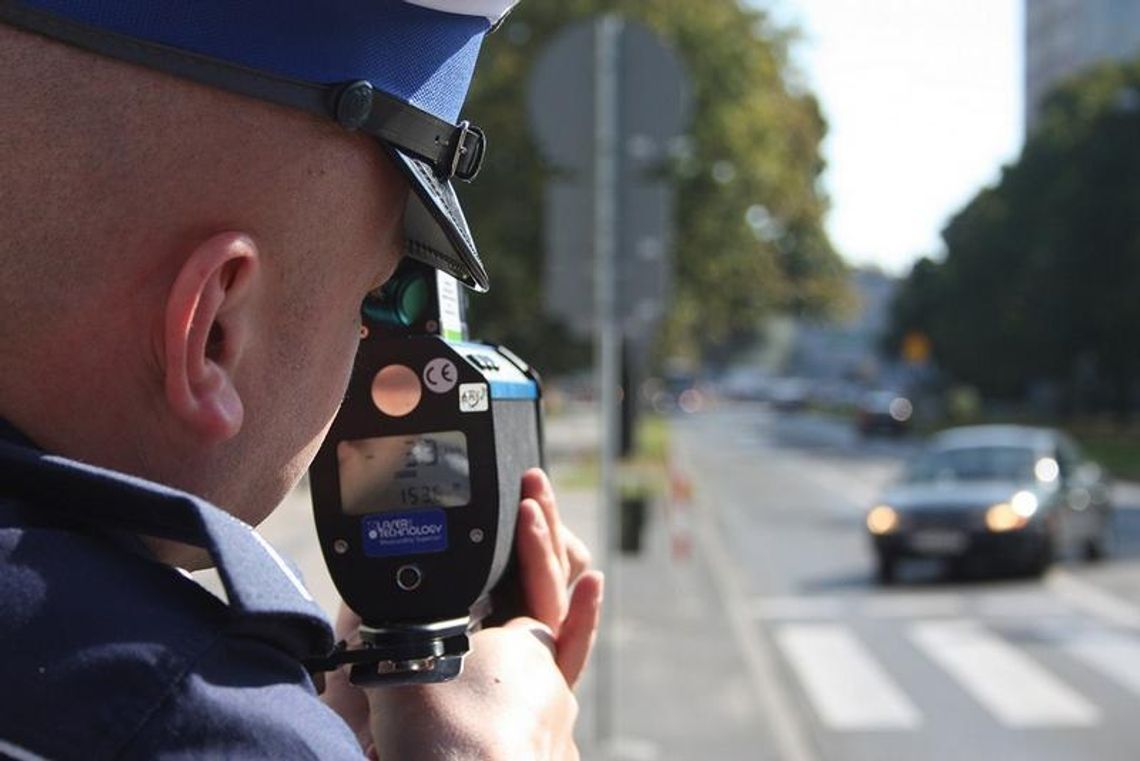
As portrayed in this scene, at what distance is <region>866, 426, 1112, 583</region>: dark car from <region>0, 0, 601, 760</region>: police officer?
17.0 meters

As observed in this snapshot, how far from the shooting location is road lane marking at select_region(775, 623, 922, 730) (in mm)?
10836

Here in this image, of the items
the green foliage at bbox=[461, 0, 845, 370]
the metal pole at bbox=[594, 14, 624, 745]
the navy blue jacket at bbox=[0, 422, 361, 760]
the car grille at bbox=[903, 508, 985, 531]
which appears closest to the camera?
the navy blue jacket at bbox=[0, 422, 361, 760]

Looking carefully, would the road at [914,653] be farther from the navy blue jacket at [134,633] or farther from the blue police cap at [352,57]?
the navy blue jacket at [134,633]

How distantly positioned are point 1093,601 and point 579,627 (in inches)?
631

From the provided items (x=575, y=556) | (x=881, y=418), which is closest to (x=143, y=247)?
(x=575, y=556)

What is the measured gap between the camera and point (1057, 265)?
54.7 meters

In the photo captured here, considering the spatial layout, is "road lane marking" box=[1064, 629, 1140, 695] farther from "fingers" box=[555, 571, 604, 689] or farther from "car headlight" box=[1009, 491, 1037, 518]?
"fingers" box=[555, 571, 604, 689]

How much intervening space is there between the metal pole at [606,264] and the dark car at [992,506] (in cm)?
926

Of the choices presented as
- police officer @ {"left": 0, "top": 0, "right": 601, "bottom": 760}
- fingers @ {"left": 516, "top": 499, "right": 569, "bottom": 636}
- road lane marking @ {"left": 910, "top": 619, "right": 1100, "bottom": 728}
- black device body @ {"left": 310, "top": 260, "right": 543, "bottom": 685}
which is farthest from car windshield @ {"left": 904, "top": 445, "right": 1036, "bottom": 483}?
police officer @ {"left": 0, "top": 0, "right": 601, "bottom": 760}

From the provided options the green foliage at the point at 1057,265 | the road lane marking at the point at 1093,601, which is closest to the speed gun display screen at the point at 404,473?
the road lane marking at the point at 1093,601

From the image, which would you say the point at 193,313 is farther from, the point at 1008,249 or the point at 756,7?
the point at 1008,249

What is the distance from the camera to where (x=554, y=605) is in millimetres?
1398

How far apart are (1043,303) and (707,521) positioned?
3199 centimetres

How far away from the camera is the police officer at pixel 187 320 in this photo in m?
0.88
